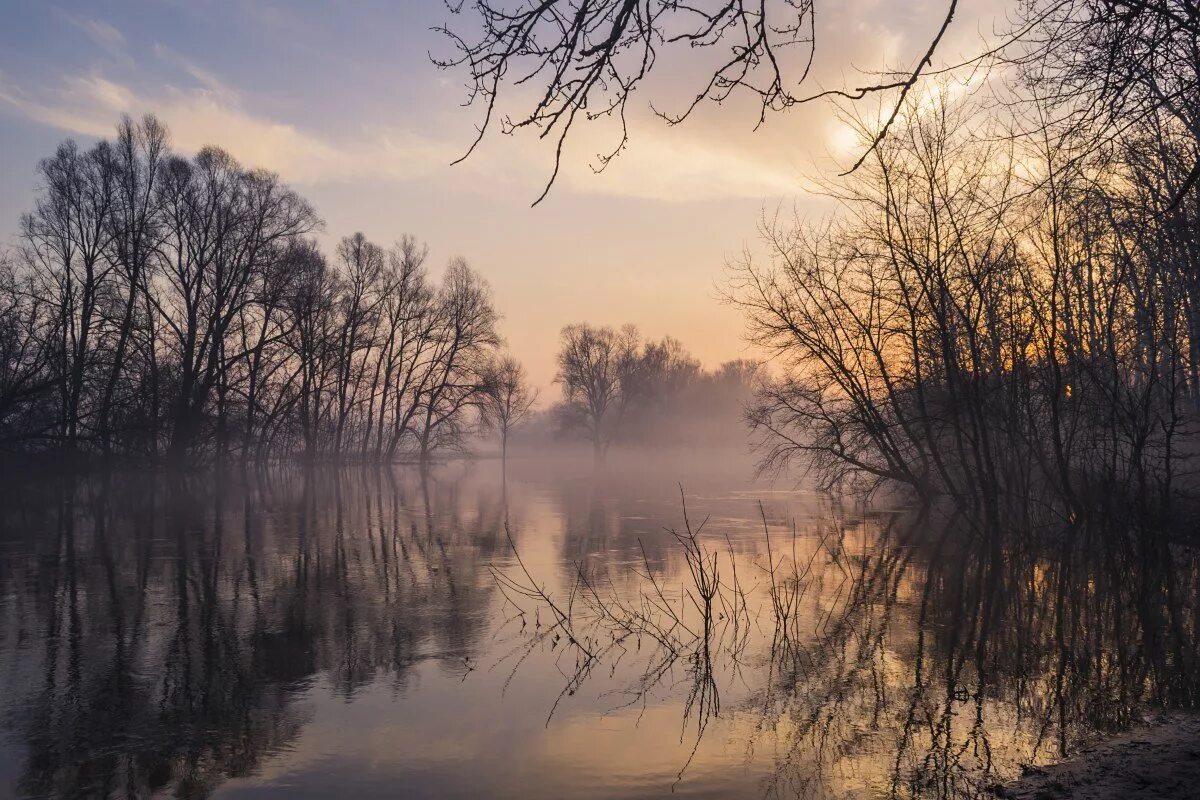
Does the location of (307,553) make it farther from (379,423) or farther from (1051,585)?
(379,423)

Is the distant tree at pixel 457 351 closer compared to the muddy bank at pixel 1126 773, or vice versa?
the muddy bank at pixel 1126 773

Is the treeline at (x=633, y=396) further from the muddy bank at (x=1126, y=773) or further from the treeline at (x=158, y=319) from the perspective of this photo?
the muddy bank at (x=1126, y=773)

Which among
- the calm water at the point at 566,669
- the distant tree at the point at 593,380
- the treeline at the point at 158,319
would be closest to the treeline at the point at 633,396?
the distant tree at the point at 593,380

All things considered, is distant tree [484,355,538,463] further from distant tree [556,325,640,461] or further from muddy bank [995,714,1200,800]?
muddy bank [995,714,1200,800]

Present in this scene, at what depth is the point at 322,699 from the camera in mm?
6145

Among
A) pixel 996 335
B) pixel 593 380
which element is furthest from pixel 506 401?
pixel 996 335

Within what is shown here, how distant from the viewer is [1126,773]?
4168 millimetres

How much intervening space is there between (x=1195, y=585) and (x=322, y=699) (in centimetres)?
969

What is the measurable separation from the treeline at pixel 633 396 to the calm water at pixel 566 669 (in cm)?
5228

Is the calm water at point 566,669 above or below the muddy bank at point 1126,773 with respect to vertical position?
below

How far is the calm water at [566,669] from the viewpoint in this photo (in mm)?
4832

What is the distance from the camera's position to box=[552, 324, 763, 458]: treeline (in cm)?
7000

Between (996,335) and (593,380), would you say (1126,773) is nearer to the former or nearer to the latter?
(996,335)

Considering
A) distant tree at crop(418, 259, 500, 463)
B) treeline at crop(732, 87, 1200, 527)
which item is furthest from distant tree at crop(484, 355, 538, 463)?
treeline at crop(732, 87, 1200, 527)
